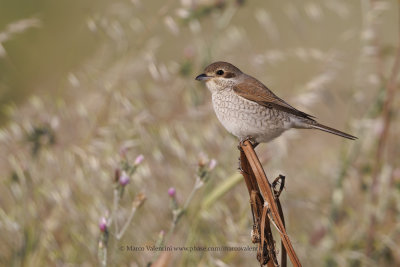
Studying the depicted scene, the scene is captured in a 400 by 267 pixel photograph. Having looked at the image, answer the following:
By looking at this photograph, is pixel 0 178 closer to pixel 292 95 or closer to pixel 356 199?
pixel 292 95

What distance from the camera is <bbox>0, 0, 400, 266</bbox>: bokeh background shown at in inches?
115

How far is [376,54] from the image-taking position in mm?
3199

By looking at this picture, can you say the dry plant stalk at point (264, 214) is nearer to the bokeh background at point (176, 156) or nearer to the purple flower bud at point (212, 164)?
the purple flower bud at point (212, 164)

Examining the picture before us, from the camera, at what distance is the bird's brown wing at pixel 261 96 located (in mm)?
2480

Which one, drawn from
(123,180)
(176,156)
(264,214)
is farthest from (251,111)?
(176,156)

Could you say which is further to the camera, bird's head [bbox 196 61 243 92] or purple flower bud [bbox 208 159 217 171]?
bird's head [bbox 196 61 243 92]

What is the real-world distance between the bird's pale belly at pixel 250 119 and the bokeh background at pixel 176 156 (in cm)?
25

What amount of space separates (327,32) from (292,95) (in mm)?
4278

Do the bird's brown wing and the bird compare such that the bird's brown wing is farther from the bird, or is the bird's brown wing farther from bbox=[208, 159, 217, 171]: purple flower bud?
bbox=[208, 159, 217, 171]: purple flower bud

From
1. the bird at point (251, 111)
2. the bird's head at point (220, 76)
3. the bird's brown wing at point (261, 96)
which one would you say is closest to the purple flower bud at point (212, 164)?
the bird at point (251, 111)

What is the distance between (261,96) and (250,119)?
0.18 meters

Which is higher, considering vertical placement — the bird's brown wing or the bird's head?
the bird's head

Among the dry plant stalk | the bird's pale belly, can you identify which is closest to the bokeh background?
the bird's pale belly

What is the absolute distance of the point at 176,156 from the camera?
364cm
